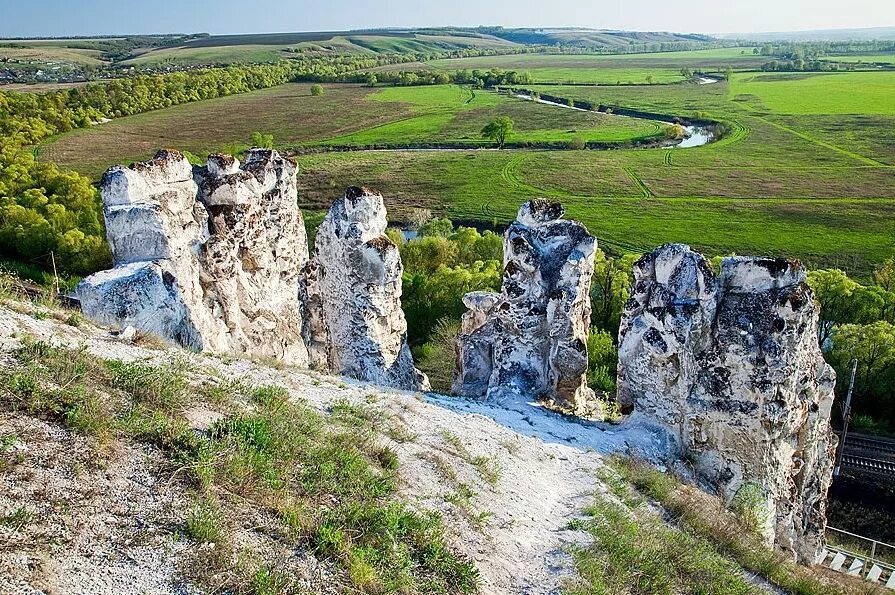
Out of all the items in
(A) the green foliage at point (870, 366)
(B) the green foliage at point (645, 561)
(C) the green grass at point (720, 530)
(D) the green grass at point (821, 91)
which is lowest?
(A) the green foliage at point (870, 366)

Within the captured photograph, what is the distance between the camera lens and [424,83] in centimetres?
15762

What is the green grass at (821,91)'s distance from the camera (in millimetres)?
116688

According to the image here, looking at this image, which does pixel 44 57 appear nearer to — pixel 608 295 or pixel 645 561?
pixel 608 295

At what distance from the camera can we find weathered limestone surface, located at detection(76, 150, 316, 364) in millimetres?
13305

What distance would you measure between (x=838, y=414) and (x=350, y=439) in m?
28.1

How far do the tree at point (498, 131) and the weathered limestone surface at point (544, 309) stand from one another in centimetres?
8747

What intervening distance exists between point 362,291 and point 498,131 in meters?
88.0

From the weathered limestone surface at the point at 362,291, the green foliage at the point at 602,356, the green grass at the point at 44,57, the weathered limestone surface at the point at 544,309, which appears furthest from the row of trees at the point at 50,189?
the green grass at the point at 44,57

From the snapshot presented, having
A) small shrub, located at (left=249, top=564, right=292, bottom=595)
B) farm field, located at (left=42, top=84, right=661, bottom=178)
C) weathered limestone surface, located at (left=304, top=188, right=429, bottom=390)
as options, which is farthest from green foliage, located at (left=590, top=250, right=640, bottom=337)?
farm field, located at (left=42, top=84, right=661, bottom=178)

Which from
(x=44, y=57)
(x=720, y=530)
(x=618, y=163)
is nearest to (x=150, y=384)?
(x=720, y=530)

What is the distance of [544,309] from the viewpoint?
1551 centimetres

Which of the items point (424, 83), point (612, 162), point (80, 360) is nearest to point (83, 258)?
point (80, 360)

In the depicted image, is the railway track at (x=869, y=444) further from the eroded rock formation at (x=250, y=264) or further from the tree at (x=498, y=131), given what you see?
the tree at (x=498, y=131)

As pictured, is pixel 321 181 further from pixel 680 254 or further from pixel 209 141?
pixel 680 254
